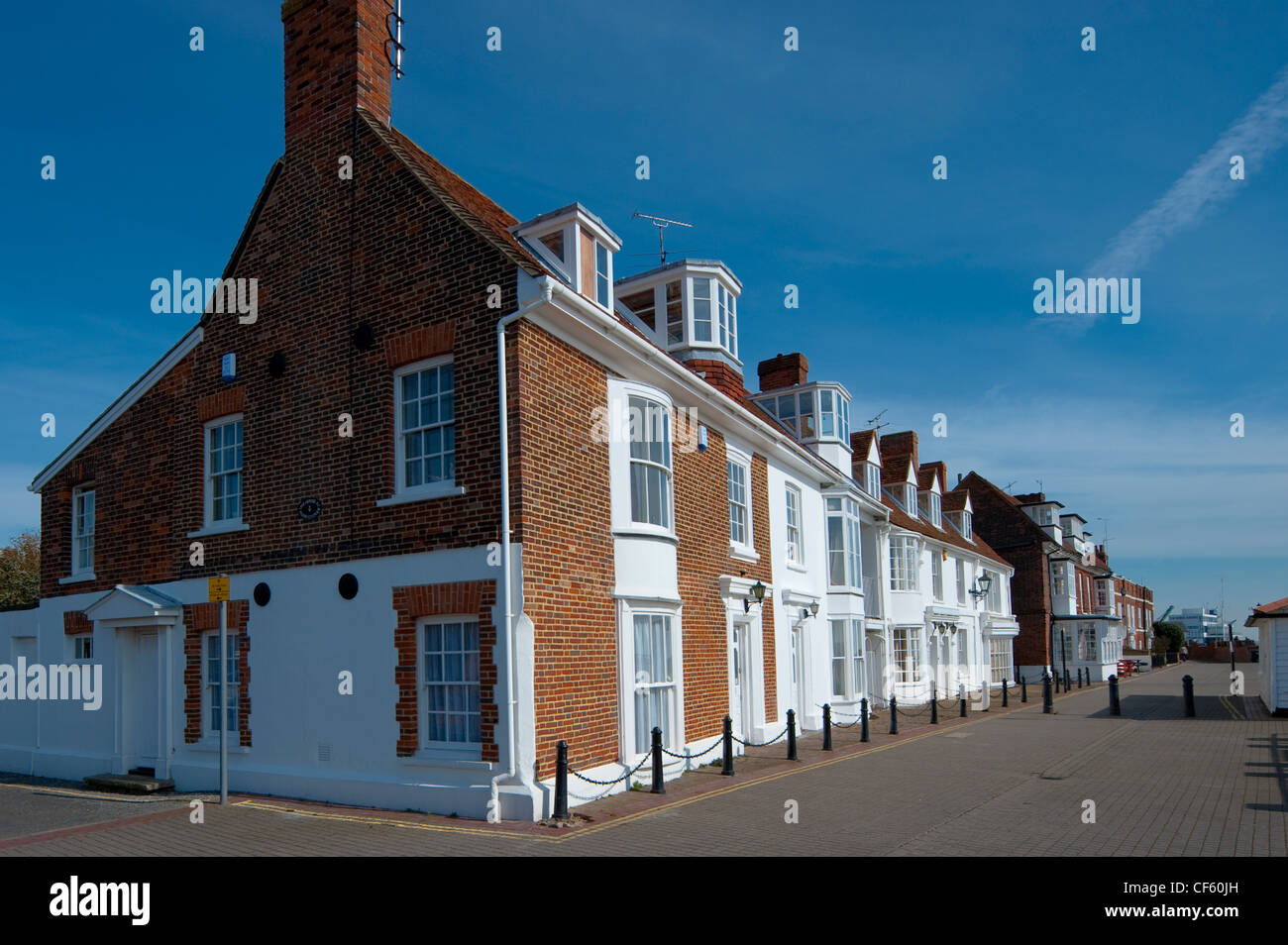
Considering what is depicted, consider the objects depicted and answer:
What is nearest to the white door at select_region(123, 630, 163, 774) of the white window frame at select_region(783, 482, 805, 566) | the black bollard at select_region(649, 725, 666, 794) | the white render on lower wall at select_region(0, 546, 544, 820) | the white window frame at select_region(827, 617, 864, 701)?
the white render on lower wall at select_region(0, 546, 544, 820)

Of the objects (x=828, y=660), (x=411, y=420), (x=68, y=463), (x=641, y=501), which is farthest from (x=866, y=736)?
(x=68, y=463)

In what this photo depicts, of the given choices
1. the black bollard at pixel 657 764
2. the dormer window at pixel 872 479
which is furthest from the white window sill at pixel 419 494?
the dormer window at pixel 872 479

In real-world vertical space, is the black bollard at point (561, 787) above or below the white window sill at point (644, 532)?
below

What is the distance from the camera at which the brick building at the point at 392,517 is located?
12125 mm

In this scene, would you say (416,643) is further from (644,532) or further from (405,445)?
(644,532)

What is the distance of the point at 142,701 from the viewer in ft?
53.8

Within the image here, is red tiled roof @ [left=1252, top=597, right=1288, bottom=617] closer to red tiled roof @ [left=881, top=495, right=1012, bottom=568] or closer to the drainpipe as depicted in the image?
red tiled roof @ [left=881, top=495, right=1012, bottom=568]

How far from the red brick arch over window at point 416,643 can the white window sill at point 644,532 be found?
8.80 feet

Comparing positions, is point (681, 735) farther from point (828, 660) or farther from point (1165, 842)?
point (828, 660)

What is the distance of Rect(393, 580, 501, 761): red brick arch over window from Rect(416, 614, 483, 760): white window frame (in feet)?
0.18

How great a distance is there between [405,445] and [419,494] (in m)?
0.88

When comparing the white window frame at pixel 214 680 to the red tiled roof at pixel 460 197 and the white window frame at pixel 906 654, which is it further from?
the white window frame at pixel 906 654

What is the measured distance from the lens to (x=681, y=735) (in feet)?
49.5
